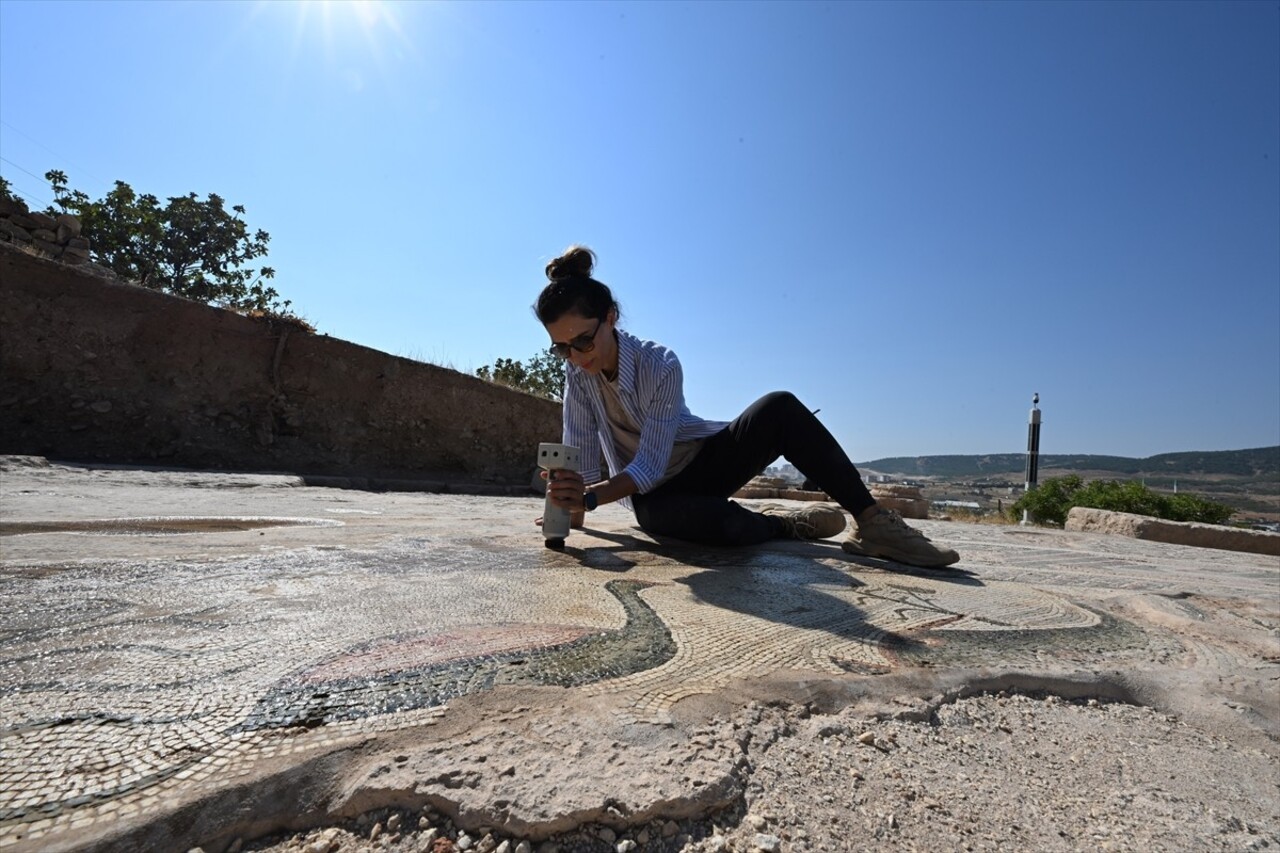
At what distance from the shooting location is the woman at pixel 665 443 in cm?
189

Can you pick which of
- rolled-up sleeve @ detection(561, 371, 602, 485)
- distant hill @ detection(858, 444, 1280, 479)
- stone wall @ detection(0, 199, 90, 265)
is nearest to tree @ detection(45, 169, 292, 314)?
stone wall @ detection(0, 199, 90, 265)

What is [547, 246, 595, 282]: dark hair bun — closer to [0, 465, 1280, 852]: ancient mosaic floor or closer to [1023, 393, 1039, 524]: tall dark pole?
[0, 465, 1280, 852]: ancient mosaic floor

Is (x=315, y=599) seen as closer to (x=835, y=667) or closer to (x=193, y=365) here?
(x=835, y=667)

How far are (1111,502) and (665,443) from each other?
1017 cm

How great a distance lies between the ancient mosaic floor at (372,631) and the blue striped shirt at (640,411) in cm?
28

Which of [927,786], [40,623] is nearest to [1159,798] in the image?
[927,786]

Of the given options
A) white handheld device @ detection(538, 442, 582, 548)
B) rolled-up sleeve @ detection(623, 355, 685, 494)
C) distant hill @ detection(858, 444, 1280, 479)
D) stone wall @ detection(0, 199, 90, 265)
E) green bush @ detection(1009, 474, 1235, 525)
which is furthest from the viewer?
distant hill @ detection(858, 444, 1280, 479)

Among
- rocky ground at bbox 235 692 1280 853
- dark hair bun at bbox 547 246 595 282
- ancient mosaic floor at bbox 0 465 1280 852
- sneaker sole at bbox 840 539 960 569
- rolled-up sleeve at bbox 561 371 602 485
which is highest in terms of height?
dark hair bun at bbox 547 246 595 282

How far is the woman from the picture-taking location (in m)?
1.89

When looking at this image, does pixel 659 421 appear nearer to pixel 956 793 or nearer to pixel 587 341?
pixel 587 341

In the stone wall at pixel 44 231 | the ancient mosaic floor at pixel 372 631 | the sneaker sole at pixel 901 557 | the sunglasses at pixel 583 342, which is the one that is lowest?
the ancient mosaic floor at pixel 372 631

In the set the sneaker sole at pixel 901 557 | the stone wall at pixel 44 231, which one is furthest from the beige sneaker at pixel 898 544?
the stone wall at pixel 44 231

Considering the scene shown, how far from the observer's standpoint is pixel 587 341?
192cm

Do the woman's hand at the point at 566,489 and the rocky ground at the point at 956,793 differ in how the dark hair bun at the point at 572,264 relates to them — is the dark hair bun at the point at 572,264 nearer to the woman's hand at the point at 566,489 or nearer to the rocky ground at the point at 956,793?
the woman's hand at the point at 566,489
